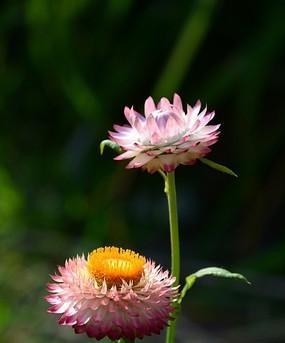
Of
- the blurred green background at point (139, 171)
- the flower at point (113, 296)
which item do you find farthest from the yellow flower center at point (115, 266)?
the blurred green background at point (139, 171)

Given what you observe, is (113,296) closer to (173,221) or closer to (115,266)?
(115,266)

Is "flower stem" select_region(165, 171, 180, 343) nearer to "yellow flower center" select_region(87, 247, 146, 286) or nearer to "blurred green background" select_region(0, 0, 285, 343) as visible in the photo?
"yellow flower center" select_region(87, 247, 146, 286)

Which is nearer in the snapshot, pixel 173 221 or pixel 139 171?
pixel 173 221

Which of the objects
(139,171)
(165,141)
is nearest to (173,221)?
(165,141)

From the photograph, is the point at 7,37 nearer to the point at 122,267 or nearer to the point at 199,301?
the point at 199,301

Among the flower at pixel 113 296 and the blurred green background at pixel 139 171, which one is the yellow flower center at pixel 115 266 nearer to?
the flower at pixel 113 296

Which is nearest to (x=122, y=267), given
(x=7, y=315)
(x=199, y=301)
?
(x=7, y=315)
